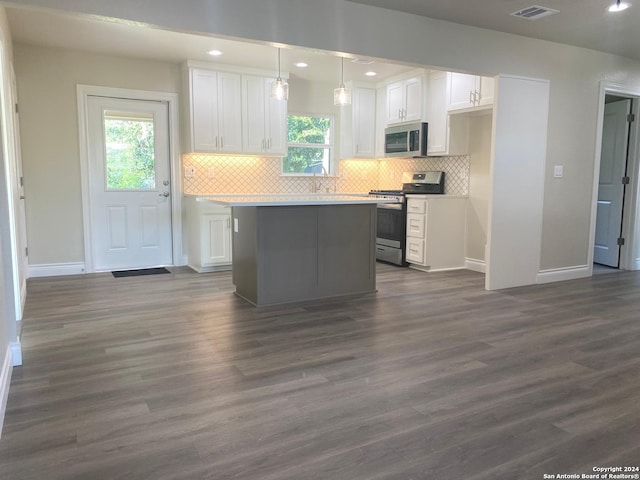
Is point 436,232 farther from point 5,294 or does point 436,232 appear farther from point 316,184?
point 5,294

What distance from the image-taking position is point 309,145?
677cm

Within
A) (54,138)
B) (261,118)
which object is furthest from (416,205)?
(54,138)

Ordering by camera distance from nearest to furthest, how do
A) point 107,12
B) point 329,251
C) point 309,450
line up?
point 309,450
point 107,12
point 329,251

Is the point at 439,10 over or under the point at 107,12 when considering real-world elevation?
over

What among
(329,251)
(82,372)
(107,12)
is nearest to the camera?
(82,372)

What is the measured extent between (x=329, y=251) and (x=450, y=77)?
9.08 feet

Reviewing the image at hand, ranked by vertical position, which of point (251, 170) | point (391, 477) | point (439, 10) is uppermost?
point (439, 10)

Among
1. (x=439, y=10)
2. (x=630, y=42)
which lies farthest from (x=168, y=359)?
(x=630, y=42)

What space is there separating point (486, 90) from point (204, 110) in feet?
10.7

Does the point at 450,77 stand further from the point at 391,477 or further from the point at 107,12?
the point at 391,477

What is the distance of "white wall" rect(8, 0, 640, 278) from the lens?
Result: 3.16 m

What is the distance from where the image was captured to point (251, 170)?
20.7 feet

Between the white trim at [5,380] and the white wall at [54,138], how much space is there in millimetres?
3007

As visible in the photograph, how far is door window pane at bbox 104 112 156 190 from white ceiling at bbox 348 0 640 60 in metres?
3.26
